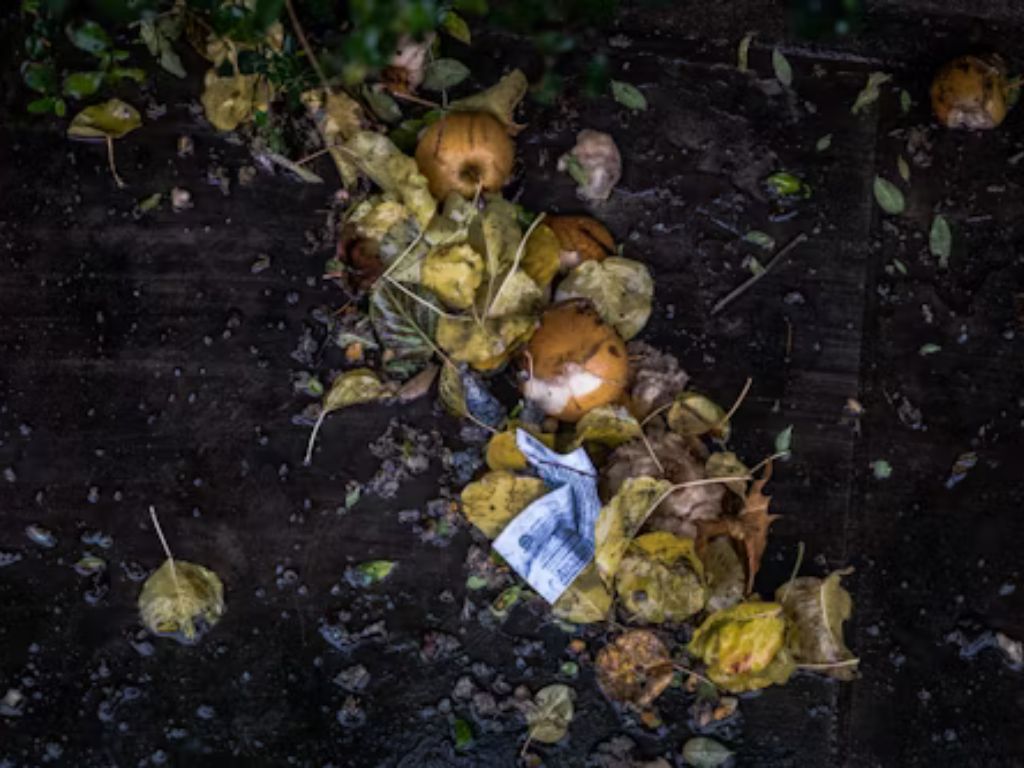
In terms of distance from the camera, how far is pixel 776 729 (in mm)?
2838

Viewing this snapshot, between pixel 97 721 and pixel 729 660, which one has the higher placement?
pixel 729 660

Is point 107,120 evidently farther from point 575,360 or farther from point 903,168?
point 903,168

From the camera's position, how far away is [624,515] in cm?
262

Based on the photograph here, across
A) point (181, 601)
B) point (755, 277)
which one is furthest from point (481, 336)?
point (181, 601)

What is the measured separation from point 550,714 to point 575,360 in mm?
1009

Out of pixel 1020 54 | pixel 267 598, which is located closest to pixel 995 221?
pixel 1020 54

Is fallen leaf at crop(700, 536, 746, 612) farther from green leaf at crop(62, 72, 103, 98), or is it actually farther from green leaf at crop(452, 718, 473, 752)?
green leaf at crop(62, 72, 103, 98)

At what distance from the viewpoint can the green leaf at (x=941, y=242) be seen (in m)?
2.95

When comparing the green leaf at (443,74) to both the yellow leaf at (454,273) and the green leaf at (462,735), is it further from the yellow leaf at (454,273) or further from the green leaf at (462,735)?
the green leaf at (462,735)

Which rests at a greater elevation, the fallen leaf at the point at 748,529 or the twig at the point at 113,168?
the twig at the point at 113,168

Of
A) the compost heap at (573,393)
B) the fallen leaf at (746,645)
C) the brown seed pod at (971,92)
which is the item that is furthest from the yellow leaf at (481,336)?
the brown seed pod at (971,92)

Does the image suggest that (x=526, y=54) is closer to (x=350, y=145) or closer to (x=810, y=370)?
(x=350, y=145)

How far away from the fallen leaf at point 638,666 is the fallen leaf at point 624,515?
0.28m

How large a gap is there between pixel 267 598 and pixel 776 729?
59.6 inches
